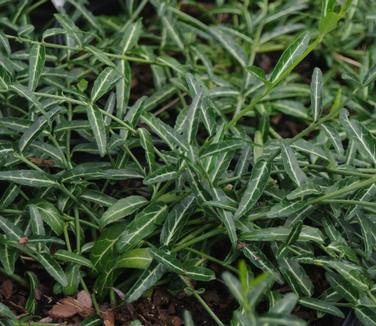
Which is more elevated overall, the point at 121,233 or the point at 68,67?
the point at 68,67

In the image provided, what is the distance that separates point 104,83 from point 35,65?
0.53 ft

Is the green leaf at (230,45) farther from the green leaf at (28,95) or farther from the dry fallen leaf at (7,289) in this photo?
the dry fallen leaf at (7,289)

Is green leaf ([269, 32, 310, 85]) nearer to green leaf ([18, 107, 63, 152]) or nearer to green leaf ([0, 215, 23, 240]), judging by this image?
green leaf ([18, 107, 63, 152])

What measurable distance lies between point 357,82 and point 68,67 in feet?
2.61

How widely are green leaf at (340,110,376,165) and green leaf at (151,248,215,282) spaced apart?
0.40m

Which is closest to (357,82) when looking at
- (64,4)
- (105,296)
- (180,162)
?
(180,162)

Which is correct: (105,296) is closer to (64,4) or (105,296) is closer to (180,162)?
(180,162)

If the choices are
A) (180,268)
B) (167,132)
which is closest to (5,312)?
(180,268)

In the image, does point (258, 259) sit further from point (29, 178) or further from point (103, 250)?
point (29, 178)

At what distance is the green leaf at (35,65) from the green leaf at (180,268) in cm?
48

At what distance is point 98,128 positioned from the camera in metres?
1.42

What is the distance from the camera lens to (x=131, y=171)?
58.6 inches

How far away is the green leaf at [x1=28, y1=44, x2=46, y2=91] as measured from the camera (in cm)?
150

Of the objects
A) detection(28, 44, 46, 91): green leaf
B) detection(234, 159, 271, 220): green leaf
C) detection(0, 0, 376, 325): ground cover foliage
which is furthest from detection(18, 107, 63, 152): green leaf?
detection(234, 159, 271, 220): green leaf
